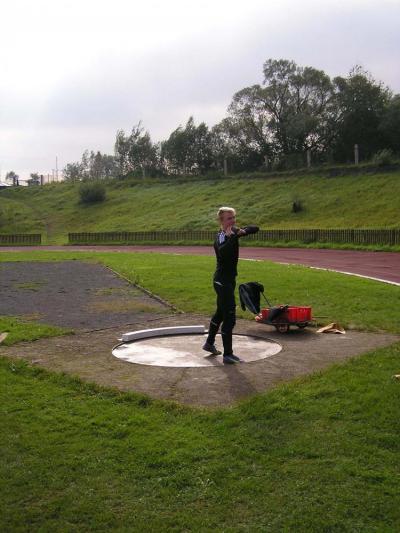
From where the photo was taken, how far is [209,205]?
48.4 metres

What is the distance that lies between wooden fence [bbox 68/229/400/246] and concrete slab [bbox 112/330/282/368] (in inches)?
827

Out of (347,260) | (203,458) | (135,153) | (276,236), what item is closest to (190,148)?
(135,153)

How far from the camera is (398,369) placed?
262 inches

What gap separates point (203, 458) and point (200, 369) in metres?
2.58

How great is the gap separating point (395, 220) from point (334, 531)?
105 feet

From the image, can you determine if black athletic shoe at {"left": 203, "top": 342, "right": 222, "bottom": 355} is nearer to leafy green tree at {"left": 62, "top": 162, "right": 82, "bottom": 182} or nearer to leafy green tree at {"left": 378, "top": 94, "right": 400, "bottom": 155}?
leafy green tree at {"left": 378, "top": 94, "right": 400, "bottom": 155}

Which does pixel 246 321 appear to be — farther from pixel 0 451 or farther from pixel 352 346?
pixel 0 451

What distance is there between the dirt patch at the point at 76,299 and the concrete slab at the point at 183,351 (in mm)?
1629

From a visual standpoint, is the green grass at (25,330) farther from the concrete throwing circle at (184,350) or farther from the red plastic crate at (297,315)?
the red plastic crate at (297,315)

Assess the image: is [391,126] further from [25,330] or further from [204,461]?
[204,461]

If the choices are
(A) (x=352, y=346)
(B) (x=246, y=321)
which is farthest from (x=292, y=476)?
(B) (x=246, y=321)

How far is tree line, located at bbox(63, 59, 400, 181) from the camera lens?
5116 cm

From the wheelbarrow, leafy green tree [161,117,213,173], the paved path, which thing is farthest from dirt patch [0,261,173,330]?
leafy green tree [161,117,213,173]

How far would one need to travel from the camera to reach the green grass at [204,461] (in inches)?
147
